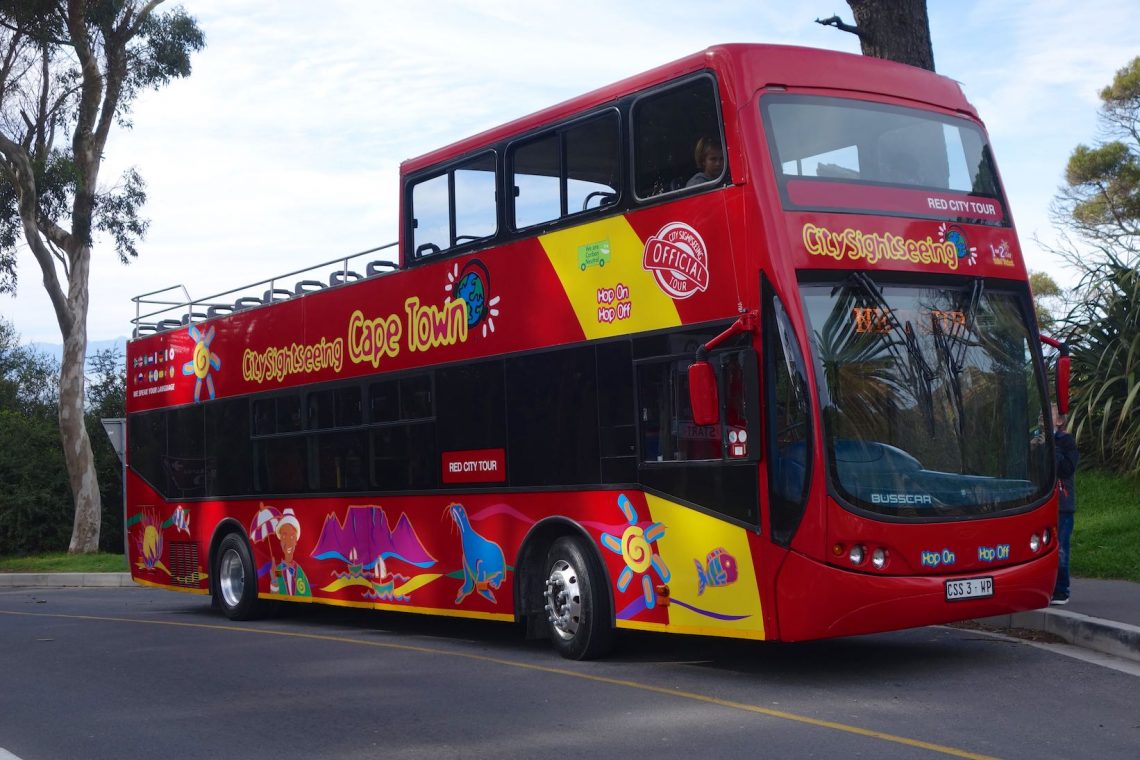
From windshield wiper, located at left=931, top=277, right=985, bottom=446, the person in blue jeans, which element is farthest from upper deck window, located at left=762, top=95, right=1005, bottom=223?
the person in blue jeans

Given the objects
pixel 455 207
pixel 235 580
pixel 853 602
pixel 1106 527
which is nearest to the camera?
pixel 853 602

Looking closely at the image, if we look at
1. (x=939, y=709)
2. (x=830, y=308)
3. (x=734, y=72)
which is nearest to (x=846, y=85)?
(x=734, y=72)

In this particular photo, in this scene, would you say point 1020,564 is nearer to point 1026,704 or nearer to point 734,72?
point 1026,704

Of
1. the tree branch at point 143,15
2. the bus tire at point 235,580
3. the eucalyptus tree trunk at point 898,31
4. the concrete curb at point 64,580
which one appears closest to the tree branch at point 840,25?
the eucalyptus tree trunk at point 898,31

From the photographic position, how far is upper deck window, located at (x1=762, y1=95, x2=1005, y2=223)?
930cm

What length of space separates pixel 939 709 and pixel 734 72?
4.30 m

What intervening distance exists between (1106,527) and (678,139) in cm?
838

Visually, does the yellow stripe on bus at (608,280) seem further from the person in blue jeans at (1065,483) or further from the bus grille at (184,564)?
the bus grille at (184,564)

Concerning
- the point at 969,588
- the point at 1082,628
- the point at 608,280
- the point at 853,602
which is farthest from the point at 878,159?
the point at 1082,628

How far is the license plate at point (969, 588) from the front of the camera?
9000mm

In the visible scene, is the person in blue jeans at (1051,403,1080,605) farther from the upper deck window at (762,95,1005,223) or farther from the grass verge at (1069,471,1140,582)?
the upper deck window at (762,95,1005,223)

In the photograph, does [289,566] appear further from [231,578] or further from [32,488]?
[32,488]

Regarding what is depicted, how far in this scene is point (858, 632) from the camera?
888 centimetres

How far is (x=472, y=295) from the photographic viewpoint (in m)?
11.9
